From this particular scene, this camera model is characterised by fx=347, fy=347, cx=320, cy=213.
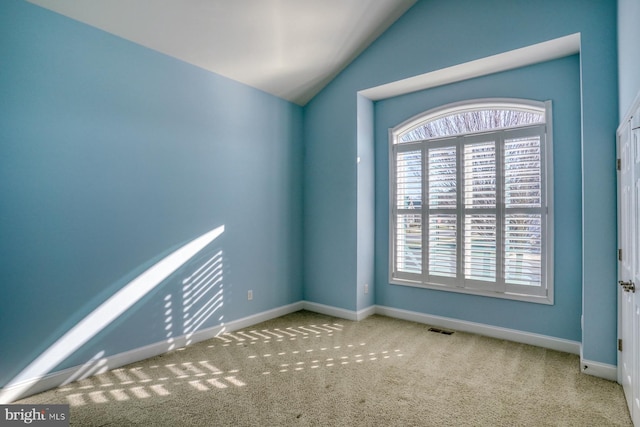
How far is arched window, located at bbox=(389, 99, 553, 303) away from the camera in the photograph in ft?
11.7

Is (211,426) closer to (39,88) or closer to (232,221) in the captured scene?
(232,221)

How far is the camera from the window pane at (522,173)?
140 inches

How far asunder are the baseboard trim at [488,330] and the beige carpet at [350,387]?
0.33 ft

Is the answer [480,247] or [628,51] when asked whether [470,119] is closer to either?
[480,247]

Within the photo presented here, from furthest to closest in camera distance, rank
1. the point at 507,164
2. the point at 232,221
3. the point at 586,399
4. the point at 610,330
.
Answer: the point at 232,221
the point at 507,164
the point at 610,330
the point at 586,399

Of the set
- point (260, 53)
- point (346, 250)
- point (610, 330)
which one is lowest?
point (610, 330)

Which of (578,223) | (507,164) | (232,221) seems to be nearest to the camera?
(578,223)

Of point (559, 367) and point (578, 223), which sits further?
point (578, 223)

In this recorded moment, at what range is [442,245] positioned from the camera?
4168 mm

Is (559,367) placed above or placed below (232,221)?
below

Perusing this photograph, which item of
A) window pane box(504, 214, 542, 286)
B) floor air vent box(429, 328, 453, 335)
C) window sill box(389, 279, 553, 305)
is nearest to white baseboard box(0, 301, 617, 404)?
floor air vent box(429, 328, 453, 335)

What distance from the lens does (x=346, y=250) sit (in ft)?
14.8

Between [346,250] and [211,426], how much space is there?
267cm

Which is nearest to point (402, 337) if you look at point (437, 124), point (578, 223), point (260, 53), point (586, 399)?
point (586, 399)
